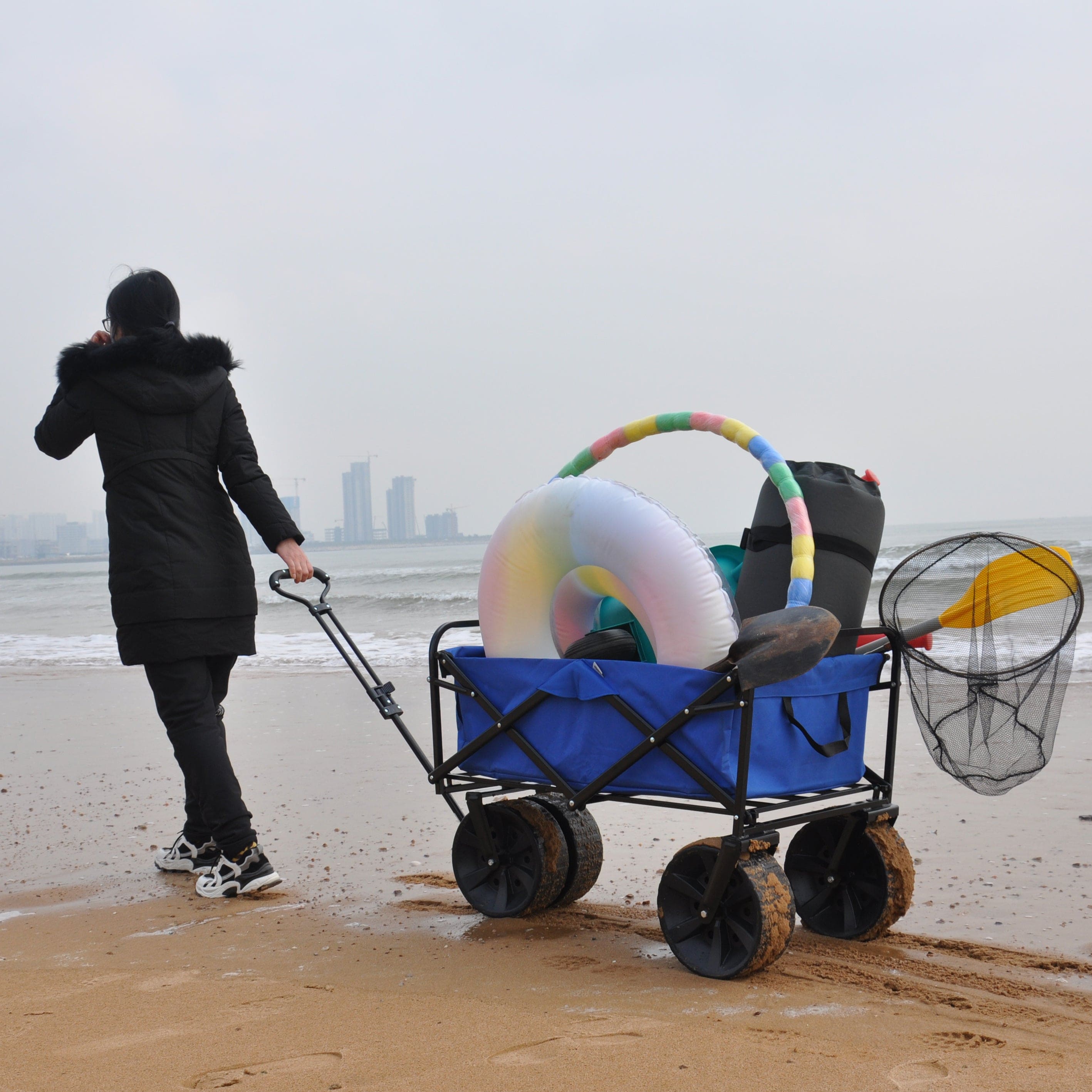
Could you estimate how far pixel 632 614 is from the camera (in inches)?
121

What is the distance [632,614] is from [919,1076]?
1.45 metres

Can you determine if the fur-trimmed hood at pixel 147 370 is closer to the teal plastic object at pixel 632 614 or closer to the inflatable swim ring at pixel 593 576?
the inflatable swim ring at pixel 593 576

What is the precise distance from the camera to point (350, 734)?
649 cm

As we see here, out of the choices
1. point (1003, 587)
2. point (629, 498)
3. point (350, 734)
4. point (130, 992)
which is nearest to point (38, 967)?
point (130, 992)

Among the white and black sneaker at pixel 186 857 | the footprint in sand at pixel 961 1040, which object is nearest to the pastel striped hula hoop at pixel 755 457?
the footprint in sand at pixel 961 1040

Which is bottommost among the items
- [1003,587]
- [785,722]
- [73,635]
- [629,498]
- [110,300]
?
[73,635]

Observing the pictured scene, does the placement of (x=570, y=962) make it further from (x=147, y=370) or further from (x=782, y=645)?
(x=147, y=370)

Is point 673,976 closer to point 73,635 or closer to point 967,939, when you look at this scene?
point 967,939

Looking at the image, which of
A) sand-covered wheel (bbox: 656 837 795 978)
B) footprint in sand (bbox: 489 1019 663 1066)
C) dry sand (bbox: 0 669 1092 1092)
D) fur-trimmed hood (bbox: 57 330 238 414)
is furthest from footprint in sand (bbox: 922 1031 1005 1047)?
fur-trimmed hood (bbox: 57 330 238 414)

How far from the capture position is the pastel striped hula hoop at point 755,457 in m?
2.62

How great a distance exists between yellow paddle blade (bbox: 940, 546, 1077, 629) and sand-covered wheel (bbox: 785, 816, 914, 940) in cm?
63

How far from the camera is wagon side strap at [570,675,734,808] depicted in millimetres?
2473

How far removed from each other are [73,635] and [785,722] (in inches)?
611

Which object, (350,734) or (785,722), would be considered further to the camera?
(350,734)
